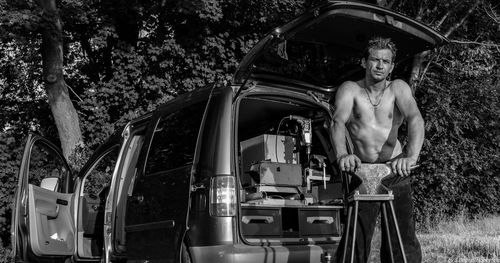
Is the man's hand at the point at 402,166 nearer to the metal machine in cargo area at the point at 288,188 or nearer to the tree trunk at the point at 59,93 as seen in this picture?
the metal machine in cargo area at the point at 288,188

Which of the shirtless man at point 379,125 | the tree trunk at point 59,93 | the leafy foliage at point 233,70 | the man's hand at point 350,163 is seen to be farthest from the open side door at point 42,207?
the leafy foliage at point 233,70

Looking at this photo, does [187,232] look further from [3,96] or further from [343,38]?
[3,96]

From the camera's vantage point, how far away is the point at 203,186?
455 centimetres

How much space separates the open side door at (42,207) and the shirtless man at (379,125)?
3.58 meters

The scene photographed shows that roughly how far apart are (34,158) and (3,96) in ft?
33.2

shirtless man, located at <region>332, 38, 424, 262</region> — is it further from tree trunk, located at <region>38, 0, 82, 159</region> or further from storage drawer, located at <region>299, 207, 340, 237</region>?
tree trunk, located at <region>38, 0, 82, 159</region>

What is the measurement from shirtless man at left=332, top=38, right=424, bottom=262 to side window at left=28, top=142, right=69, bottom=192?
3.82 meters

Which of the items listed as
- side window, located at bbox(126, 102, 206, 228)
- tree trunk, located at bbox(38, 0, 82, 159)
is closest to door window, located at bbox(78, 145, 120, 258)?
side window, located at bbox(126, 102, 206, 228)

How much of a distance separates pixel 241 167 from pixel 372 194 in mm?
2599

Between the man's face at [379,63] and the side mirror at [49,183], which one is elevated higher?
the man's face at [379,63]

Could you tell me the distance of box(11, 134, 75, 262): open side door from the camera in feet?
19.9

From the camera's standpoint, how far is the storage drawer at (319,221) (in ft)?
17.0

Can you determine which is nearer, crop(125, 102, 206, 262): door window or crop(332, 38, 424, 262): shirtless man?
crop(332, 38, 424, 262): shirtless man

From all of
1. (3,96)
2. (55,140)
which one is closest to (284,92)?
(55,140)
